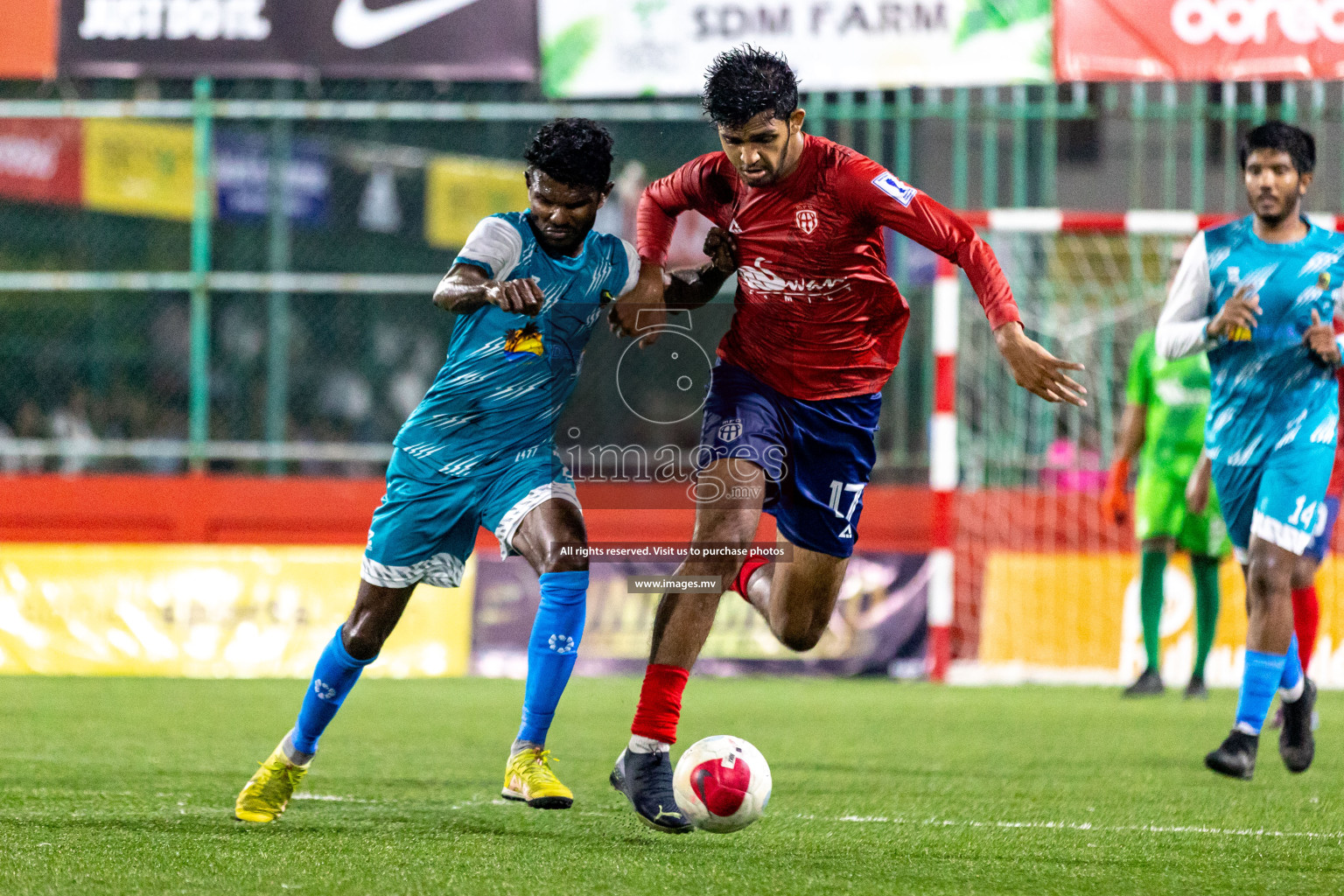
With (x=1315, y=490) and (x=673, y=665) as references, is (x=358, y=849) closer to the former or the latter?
(x=673, y=665)

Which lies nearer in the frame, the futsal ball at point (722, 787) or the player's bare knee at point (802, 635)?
the futsal ball at point (722, 787)

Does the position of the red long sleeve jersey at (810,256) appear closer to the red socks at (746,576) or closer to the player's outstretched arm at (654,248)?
the player's outstretched arm at (654,248)

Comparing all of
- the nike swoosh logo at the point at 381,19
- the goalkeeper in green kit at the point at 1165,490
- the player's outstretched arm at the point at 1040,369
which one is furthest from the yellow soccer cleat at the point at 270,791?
the nike swoosh logo at the point at 381,19

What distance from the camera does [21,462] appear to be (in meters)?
13.9

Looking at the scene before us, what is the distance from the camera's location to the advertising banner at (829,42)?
34.1 ft

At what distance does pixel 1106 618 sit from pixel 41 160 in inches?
506

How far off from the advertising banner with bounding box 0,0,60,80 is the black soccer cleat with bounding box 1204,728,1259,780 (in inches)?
366

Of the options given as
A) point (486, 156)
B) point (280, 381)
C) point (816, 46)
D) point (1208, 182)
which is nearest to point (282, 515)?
point (280, 381)

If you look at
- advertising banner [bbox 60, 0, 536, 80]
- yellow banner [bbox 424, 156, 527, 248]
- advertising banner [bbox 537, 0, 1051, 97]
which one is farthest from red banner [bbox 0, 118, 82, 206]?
advertising banner [bbox 537, 0, 1051, 97]

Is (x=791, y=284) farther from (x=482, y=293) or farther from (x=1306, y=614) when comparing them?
(x=1306, y=614)

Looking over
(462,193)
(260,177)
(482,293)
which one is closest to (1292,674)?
(482,293)

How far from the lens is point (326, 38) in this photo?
11.0m

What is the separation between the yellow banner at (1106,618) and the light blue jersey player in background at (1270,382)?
13.8 ft

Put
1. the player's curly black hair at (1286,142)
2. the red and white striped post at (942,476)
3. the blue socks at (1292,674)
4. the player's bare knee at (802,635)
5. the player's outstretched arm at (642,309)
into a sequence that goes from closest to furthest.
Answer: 1. the player's outstretched arm at (642,309)
2. the player's bare knee at (802,635)
3. the player's curly black hair at (1286,142)
4. the blue socks at (1292,674)
5. the red and white striped post at (942,476)
